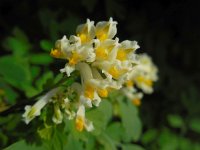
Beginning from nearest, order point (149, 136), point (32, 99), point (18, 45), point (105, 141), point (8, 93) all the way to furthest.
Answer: point (32, 99) → point (105, 141) → point (8, 93) → point (18, 45) → point (149, 136)

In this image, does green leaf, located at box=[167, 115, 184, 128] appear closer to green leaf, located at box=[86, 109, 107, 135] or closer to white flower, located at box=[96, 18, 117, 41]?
green leaf, located at box=[86, 109, 107, 135]

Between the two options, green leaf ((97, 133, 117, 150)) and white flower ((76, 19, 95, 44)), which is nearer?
white flower ((76, 19, 95, 44))

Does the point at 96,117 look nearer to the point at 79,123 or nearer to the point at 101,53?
the point at 79,123

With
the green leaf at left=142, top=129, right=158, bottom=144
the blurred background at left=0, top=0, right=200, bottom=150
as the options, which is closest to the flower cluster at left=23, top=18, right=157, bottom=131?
the blurred background at left=0, top=0, right=200, bottom=150

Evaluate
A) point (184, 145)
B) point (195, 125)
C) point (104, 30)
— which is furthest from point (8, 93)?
point (195, 125)

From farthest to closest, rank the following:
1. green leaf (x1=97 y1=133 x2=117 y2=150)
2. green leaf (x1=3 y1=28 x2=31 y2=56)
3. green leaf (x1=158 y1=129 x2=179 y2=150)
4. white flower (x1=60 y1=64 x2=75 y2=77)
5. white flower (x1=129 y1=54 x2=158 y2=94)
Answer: green leaf (x1=158 y1=129 x2=179 y2=150), white flower (x1=129 y1=54 x2=158 y2=94), green leaf (x1=3 y1=28 x2=31 y2=56), green leaf (x1=97 y1=133 x2=117 y2=150), white flower (x1=60 y1=64 x2=75 y2=77)

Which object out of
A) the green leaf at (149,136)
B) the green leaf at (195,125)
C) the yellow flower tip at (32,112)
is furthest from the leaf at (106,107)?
the green leaf at (195,125)

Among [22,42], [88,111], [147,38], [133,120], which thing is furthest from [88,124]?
[147,38]

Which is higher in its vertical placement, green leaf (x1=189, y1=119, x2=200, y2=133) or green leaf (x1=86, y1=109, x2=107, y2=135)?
green leaf (x1=189, y1=119, x2=200, y2=133)
